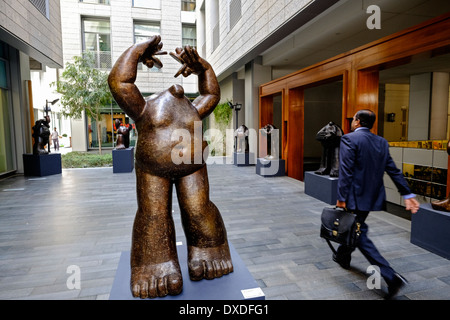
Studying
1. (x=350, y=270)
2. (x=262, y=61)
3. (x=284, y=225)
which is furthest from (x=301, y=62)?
(x=350, y=270)

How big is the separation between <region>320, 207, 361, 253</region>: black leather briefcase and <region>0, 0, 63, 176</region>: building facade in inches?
332

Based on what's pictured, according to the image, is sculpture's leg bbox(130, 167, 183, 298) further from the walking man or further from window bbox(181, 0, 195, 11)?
window bbox(181, 0, 195, 11)

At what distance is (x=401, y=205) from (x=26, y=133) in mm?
10937

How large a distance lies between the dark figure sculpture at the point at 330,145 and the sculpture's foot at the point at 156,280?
168 inches

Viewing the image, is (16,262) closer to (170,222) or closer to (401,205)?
(170,222)

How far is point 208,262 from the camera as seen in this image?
195 centimetres

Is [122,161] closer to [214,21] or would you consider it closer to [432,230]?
[432,230]

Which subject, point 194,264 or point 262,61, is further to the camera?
point 262,61

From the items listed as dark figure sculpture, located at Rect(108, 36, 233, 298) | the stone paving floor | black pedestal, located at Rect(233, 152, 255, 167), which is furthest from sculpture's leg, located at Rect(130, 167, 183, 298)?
black pedestal, located at Rect(233, 152, 255, 167)

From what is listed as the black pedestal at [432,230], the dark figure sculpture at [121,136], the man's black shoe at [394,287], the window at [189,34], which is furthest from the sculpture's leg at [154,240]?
the window at [189,34]

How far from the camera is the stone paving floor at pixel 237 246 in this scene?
2.56m

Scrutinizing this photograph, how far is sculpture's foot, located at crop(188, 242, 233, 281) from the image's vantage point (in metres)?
1.90

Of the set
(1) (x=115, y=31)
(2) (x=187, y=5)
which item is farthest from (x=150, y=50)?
(2) (x=187, y=5)
